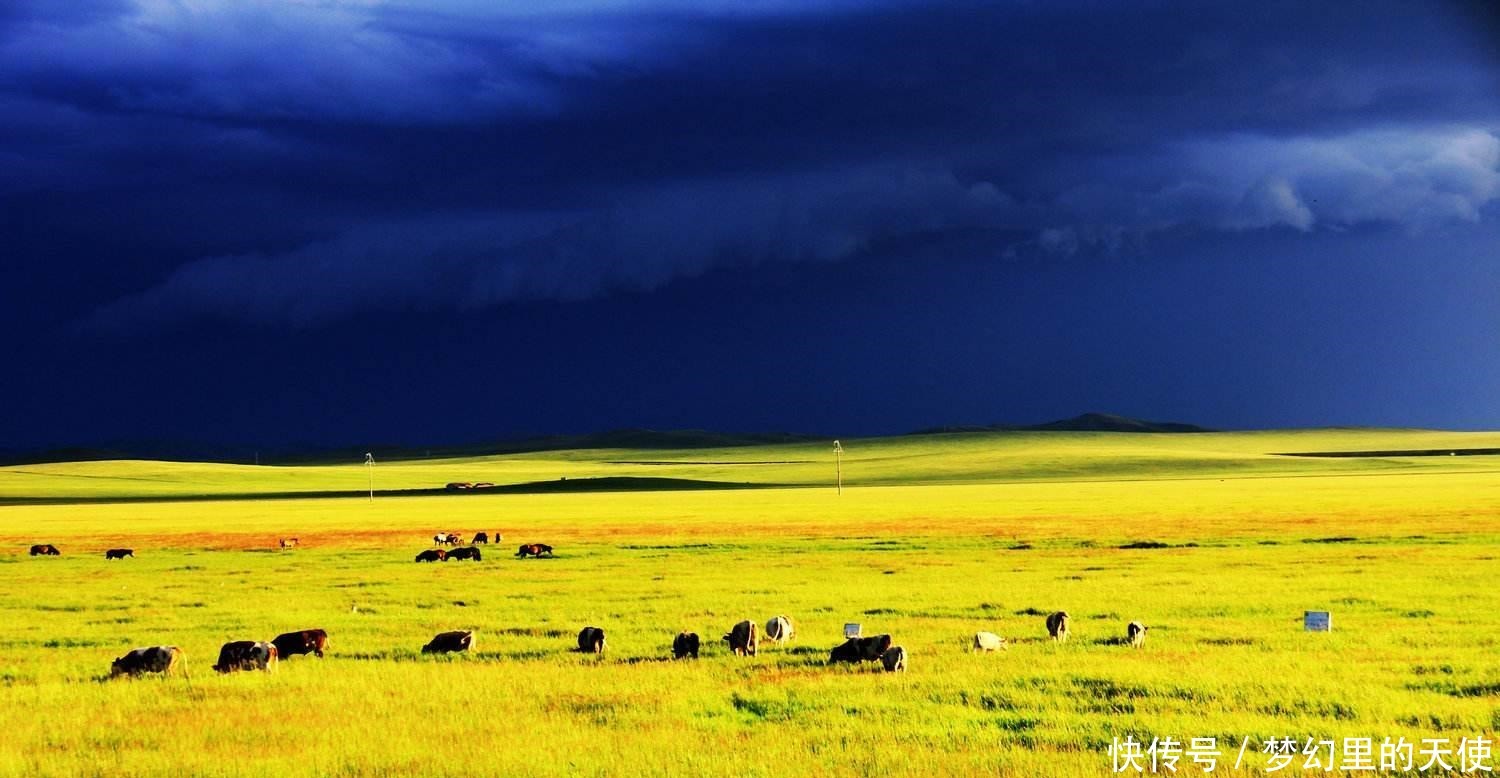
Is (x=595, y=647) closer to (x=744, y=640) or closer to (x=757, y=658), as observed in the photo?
(x=744, y=640)

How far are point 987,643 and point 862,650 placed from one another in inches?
87.3

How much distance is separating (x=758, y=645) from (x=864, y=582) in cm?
1204

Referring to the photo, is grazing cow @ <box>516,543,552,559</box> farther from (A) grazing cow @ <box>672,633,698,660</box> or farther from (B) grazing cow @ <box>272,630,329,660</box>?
(A) grazing cow @ <box>672,633,698,660</box>

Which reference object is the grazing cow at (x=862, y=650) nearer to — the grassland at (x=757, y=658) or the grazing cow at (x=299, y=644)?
the grassland at (x=757, y=658)

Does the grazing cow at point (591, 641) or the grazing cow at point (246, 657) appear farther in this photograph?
the grazing cow at point (591, 641)

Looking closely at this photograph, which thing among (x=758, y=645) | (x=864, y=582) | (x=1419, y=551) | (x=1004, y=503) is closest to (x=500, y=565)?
(x=864, y=582)

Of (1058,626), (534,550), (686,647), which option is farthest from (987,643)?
(534,550)

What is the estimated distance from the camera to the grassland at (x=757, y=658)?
1331 centimetres

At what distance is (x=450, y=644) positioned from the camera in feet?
68.0

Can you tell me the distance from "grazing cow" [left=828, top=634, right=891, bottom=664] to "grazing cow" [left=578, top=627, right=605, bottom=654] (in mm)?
3849

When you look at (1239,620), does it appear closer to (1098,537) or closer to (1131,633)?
(1131,633)

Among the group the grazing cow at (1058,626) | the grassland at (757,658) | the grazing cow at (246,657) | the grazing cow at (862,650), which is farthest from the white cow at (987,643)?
the grazing cow at (246,657)

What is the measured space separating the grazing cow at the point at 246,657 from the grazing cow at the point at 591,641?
14.9 ft

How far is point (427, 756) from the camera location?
512 inches
